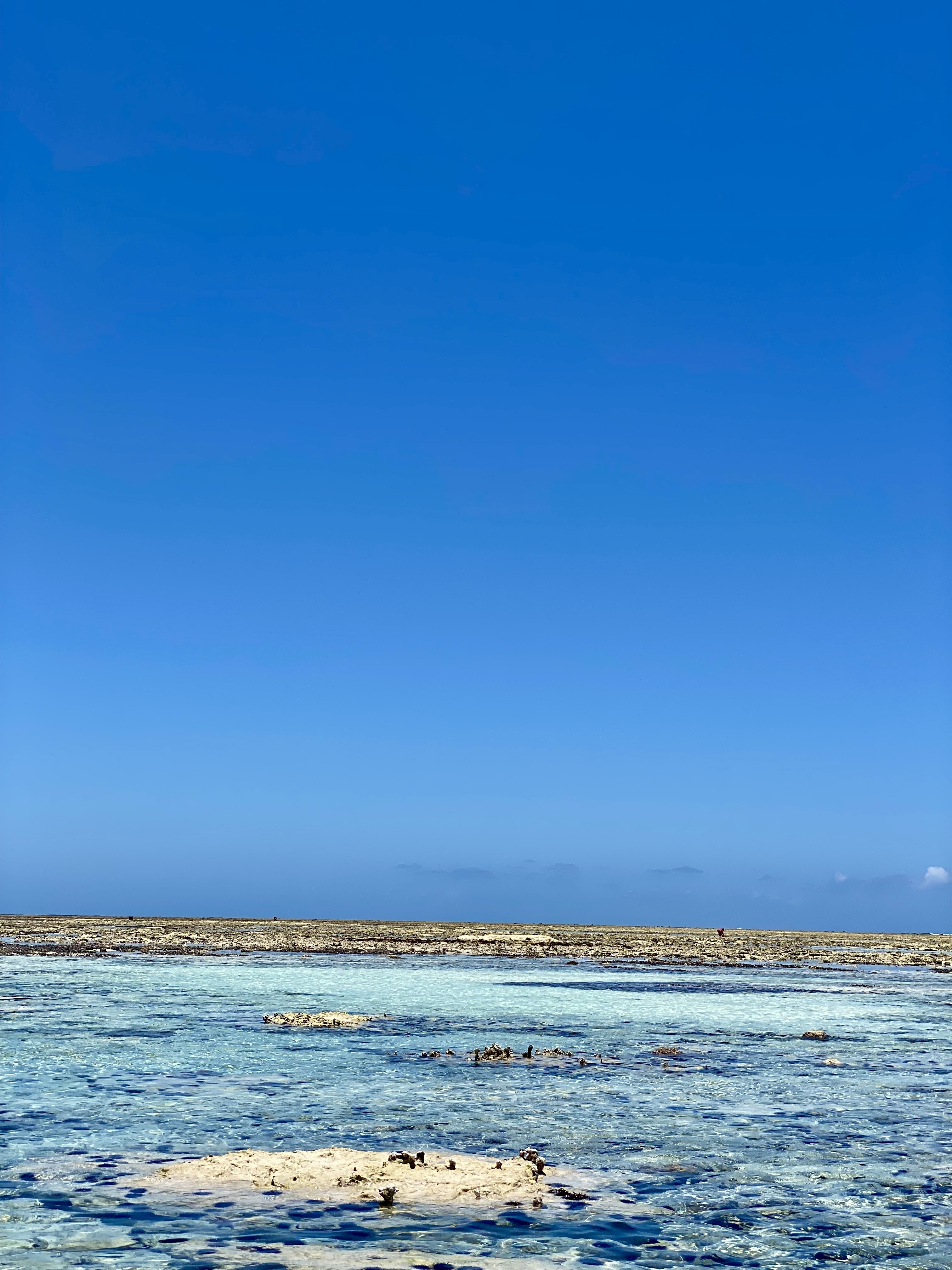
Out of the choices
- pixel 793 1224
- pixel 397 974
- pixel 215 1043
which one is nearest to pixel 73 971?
pixel 397 974

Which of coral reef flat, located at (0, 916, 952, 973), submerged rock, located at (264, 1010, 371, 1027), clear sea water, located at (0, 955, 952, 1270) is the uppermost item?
clear sea water, located at (0, 955, 952, 1270)

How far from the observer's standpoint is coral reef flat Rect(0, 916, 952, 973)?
283 feet

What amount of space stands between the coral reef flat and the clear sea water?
139ft

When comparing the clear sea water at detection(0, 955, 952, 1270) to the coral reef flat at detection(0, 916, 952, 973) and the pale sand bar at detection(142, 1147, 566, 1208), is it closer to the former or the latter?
the pale sand bar at detection(142, 1147, 566, 1208)

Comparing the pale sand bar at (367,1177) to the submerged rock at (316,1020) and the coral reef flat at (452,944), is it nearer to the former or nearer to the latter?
the submerged rock at (316,1020)

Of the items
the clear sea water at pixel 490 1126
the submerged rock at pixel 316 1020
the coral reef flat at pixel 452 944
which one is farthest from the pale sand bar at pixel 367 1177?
the coral reef flat at pixel 452 944

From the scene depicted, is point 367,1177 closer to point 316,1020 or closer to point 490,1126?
point 490,1126

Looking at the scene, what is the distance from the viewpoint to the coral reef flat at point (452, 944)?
86.4 meters

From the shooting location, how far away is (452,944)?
10800 centimetres

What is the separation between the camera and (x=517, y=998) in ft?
160

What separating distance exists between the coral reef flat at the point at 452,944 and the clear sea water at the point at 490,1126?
4250cm

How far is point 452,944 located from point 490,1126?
90065mm

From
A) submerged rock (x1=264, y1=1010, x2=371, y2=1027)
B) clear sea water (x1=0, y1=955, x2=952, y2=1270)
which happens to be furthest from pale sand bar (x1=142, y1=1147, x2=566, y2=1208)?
submerged rock (x1=264, y1=1010, x2=371, y2=1027)

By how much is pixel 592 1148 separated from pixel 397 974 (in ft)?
151
